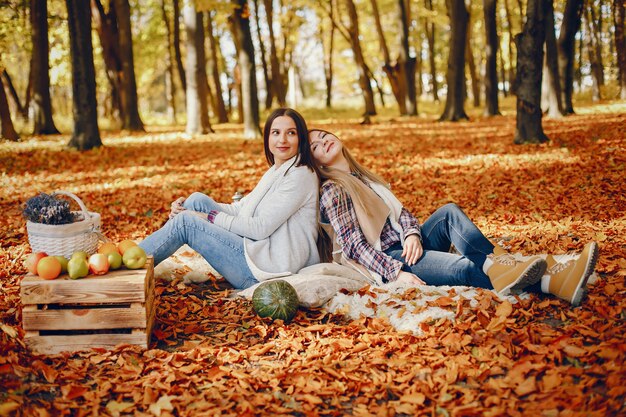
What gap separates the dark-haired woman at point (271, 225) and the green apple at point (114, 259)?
0.72 meters

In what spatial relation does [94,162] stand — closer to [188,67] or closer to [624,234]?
[188,67]

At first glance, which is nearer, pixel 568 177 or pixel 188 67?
pixel 568 177

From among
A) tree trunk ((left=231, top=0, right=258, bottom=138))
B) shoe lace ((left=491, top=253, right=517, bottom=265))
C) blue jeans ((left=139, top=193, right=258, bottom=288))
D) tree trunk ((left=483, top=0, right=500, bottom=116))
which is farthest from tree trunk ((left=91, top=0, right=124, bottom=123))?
shoe lace ((left=491, top=253, right=517, bottom=265))

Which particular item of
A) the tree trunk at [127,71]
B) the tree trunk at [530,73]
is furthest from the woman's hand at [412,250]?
the tree trunk at [127,71]

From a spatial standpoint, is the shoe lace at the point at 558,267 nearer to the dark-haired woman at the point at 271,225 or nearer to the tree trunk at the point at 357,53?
the dark-haired woman at the point at 271,225

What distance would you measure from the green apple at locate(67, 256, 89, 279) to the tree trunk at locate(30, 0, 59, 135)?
1366 centimetres

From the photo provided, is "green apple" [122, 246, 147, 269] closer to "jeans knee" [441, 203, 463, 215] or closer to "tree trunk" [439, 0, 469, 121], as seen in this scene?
"jeans knee" [441, 203, 463, 215]

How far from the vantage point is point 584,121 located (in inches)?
566

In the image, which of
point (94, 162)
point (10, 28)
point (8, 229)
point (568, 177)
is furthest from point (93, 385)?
point (10, 28)

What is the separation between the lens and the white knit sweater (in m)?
4.30

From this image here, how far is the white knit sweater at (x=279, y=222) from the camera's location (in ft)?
14.1

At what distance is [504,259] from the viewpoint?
4.03 meters

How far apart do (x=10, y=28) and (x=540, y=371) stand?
17211mm

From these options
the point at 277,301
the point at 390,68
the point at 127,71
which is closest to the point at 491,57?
the point at 390,68
